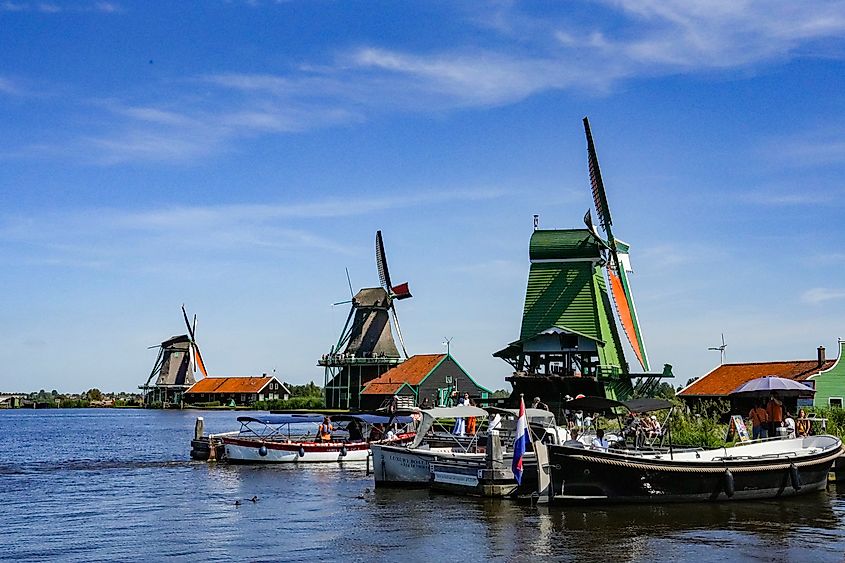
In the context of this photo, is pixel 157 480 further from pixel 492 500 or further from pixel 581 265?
pixel 581 265

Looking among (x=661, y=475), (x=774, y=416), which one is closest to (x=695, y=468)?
(x=661, y=475)

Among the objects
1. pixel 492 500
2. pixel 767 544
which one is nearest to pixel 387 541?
pixel 492 500

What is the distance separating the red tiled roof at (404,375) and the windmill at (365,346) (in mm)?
3901

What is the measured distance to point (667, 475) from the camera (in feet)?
74.6

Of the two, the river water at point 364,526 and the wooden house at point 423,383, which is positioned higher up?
the wooden house at point 423,383

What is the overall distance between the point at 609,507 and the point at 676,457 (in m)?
2.45

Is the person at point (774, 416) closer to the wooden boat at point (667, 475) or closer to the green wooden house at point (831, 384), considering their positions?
the wooden boat at point (667, 475)

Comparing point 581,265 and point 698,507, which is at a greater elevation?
point 581,265

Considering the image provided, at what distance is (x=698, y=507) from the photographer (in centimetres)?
2297

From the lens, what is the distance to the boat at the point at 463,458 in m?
24.8

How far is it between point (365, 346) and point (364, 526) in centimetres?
6602

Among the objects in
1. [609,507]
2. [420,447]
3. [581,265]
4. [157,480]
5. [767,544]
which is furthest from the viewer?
[581,265]

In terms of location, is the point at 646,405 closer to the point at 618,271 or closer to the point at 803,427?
the point at 803,427

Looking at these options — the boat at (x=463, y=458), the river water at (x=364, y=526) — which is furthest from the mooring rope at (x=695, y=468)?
the boat at (x=463, y=458)
